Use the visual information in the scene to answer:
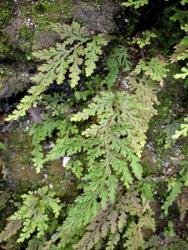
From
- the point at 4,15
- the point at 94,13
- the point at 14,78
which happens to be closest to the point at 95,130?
the point at 14,78

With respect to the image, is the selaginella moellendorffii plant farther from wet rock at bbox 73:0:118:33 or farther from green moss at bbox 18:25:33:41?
green moss at bbox 18:25:33:41

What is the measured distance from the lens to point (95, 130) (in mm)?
3486

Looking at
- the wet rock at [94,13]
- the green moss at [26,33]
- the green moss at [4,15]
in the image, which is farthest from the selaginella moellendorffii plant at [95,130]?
the green moss at [4,15]

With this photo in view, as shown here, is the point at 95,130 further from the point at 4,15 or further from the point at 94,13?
the point at 4,15

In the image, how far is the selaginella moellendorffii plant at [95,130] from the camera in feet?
11.4

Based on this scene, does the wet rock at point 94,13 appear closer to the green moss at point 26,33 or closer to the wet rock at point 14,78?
the green moss at point 26,33

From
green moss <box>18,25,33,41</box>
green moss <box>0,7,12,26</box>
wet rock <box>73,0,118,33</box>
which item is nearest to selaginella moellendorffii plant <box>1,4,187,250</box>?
wet rock <box>73,0,118,33</box>

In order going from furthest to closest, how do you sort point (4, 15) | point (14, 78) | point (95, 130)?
point (14, 78), point (4, 15), point (95, 130)

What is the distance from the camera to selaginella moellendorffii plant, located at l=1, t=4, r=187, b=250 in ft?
11.4

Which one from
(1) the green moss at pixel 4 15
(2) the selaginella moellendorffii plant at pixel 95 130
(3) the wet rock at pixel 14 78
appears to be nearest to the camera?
(2) the selaginella moellendorffii plant at pixel 95 130

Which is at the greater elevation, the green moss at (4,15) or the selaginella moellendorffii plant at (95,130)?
the green moss at (4,15)

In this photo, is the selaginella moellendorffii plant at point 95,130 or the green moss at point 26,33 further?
the green moss at point 26,33

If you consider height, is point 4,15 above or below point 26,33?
above

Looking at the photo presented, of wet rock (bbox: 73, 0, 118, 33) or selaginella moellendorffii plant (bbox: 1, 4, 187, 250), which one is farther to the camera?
wet rock (bbox: 73, 0, 118, 33)
